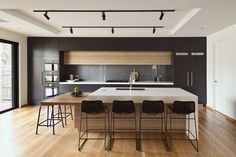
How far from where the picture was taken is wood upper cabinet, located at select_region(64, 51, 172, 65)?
8852mm

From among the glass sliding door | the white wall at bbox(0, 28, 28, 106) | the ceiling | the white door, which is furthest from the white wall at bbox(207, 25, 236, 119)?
the glass sliding door

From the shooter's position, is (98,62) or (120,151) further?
(98,62)

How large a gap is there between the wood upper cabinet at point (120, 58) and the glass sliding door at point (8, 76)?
2.07 meters

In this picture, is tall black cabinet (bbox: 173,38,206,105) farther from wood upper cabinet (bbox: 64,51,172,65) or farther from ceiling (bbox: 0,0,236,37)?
ceiling (bbox: 0,0,236,37)

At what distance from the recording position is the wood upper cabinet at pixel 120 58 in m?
8.85

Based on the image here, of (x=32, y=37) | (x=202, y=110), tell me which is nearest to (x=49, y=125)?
(x=32, y=37)

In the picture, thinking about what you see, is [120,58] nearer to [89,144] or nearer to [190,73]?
[190,73]

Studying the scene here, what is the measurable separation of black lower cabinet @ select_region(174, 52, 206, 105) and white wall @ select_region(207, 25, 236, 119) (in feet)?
0.94

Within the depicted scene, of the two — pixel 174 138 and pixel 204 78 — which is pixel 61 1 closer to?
pixel 174 138

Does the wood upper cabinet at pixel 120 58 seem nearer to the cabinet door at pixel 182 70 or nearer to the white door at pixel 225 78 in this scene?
the cabinet door at pixel 182 70

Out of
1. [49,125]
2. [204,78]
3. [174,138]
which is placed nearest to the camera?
[174,138]

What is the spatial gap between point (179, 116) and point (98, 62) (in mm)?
4506

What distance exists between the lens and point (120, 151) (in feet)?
13.5

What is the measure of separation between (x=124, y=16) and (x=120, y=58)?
10.3 ft
